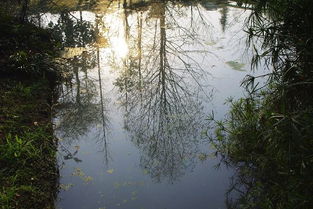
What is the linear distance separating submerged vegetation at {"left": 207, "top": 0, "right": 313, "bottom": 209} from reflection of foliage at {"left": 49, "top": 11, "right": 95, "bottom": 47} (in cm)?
551

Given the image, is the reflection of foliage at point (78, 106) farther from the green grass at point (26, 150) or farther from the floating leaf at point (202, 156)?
the floating leaf at point (202, 156)

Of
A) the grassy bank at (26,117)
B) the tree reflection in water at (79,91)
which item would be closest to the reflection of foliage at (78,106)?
the tree reflection in water at (79,91)

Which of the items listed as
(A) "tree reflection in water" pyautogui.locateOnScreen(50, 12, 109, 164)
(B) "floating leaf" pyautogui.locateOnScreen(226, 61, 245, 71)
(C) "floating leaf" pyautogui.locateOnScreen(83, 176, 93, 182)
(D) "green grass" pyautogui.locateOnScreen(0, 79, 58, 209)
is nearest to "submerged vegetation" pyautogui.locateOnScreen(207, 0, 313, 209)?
(C) "floating leaf" pyautogui.locateOnScreen(83, 176, 93, 182)

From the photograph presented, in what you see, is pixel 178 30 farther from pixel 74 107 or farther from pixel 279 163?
pixel 279 163

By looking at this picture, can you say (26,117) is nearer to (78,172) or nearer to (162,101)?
(78,172)

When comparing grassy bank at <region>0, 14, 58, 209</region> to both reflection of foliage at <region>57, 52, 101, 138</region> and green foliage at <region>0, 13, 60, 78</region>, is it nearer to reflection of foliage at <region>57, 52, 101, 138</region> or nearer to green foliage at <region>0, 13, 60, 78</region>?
green foliage at <region>0, 13, 60, 78</region>

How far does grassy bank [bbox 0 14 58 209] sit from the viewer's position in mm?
3635

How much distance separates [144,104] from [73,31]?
183 inches

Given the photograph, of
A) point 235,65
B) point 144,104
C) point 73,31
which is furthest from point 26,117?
point 73,31

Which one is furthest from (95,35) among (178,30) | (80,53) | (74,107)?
(74,107)

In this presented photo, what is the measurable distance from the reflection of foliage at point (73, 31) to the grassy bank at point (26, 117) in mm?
932

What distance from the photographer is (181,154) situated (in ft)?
15.7

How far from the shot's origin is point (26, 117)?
4.96m

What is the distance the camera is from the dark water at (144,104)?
13.5 feet
